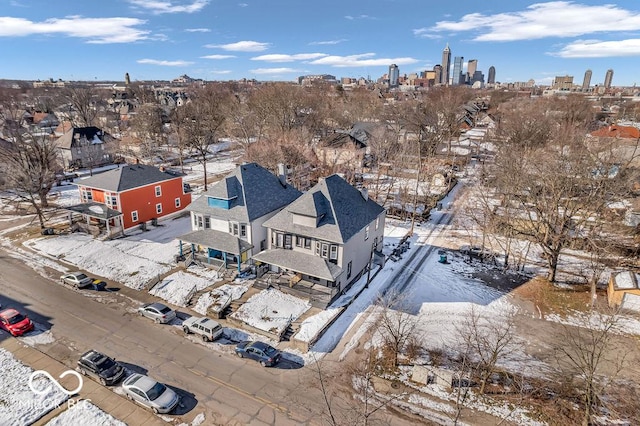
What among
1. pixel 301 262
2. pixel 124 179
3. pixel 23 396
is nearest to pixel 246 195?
pixel 301 262

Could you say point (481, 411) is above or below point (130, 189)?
below

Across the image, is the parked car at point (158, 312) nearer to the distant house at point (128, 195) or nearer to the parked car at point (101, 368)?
the parked car at point (101, 368)

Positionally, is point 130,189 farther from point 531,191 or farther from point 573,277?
point 573,277

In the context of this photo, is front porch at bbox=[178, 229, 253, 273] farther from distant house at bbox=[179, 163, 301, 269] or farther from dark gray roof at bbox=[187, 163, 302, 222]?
dark gray roof at bbox=[187, 163, 302, 222]

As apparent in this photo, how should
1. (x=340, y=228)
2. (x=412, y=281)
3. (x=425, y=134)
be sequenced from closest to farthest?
(x=340, y=228), (x=412, y=281), (x=425, y=134)

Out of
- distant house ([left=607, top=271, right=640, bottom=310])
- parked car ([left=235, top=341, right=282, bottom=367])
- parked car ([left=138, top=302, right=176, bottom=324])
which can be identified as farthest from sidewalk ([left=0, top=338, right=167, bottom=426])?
distant house ([left=607, top=271, right=640, bottom=310])

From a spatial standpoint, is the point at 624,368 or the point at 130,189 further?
the point at 130,189

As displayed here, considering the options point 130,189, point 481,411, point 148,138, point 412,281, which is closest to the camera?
point 481,411

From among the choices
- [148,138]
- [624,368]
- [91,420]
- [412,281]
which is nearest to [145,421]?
[91,420]
